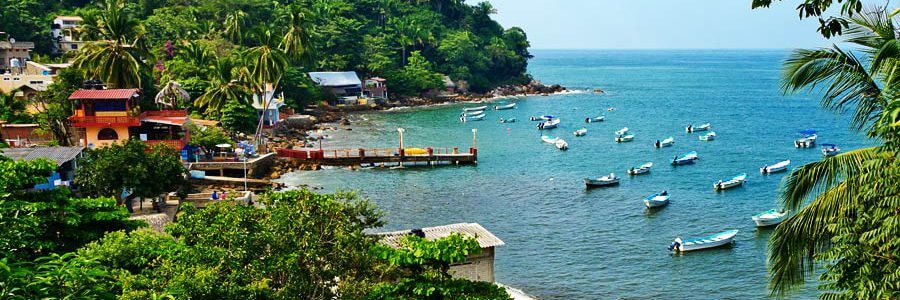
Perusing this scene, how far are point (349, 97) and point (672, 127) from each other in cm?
3932

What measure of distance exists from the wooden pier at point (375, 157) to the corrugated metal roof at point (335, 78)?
1539 inches

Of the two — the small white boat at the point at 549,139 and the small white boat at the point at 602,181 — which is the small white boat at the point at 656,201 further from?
the small white boat at the point at 549,139

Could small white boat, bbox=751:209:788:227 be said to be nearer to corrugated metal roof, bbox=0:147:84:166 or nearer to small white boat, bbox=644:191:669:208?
small white boat, bbox=644:191:669:208

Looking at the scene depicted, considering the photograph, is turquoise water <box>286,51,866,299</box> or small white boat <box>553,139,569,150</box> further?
small white boat <box>553,139,569,150</box>

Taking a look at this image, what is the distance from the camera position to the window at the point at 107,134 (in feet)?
154

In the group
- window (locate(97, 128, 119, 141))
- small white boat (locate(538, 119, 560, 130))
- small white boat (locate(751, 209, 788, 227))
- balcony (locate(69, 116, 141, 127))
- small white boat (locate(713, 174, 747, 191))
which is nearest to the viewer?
small white boat (locate(751, 209, 788, 227))

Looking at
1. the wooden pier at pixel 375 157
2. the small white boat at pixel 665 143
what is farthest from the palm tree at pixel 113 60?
the small white boat at pixel 665 143

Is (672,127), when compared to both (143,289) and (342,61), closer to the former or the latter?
(342,61)

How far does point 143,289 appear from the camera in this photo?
1378cm

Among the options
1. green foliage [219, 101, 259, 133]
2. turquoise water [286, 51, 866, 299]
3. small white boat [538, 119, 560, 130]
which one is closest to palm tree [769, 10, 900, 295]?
turquoise water [286, 51, 866, 299]

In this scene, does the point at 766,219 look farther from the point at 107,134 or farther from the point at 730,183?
the point at 107,134

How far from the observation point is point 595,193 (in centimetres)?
4928

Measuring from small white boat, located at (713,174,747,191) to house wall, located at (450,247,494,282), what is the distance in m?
28.4

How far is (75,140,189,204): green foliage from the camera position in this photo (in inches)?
1312
